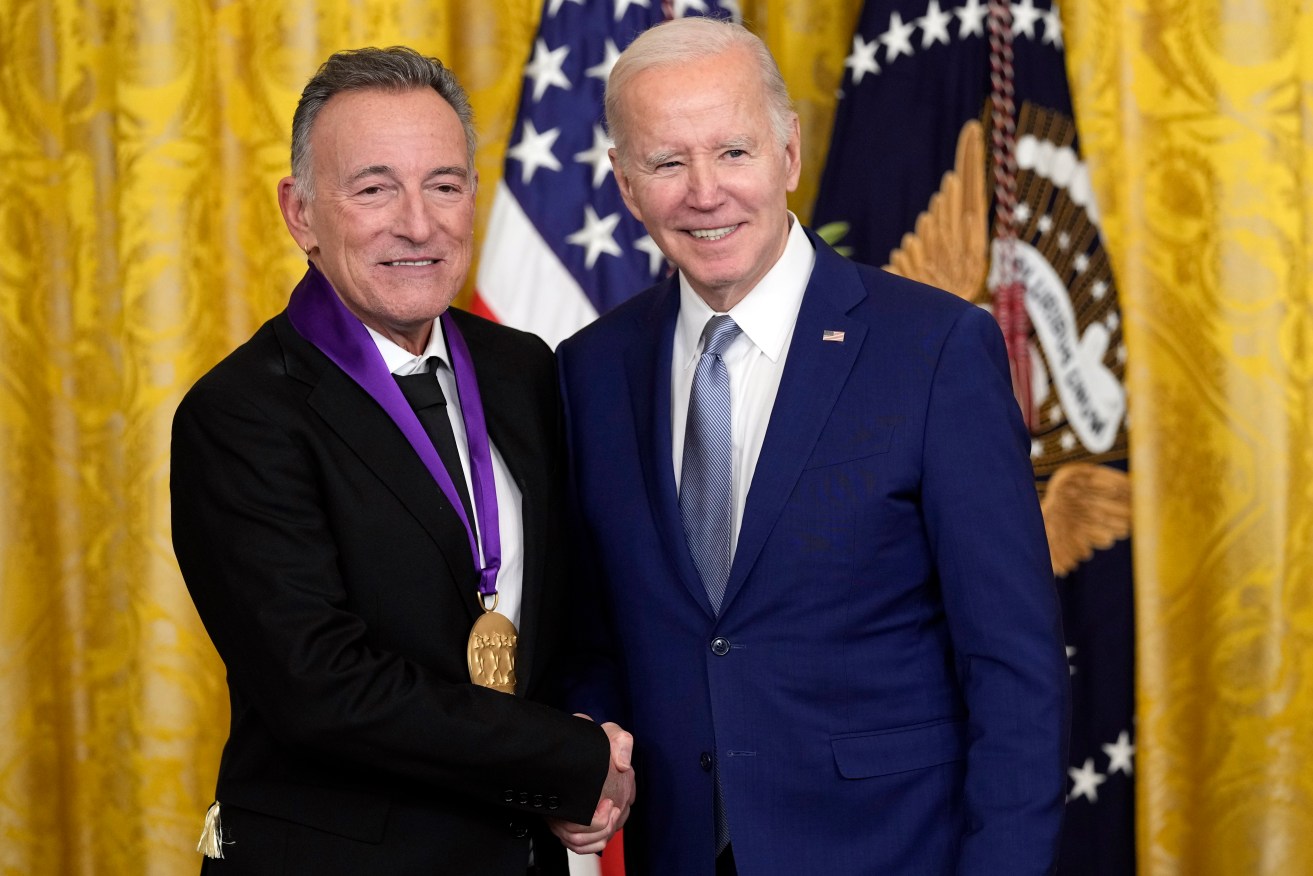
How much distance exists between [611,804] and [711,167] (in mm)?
985

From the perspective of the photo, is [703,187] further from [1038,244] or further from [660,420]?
[1038,244]

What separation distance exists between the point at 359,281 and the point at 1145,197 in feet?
7.18

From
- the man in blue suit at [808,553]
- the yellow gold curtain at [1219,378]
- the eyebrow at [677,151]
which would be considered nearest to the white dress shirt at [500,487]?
the man in blue suit at [808,553]

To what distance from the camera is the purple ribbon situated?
82.0 inches

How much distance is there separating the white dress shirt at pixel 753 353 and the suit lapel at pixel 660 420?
0.02 metres

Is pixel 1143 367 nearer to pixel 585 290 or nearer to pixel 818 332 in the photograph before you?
pixel 585 290

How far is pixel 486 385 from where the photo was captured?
7.59 feet

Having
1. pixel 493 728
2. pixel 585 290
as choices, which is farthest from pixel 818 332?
pixel 585 290

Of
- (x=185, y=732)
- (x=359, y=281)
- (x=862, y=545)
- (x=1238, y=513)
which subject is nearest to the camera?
(x=862, y=545)

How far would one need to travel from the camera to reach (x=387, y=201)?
216cm

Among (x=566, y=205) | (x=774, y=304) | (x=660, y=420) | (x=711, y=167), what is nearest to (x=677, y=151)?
(x=711, y=167)

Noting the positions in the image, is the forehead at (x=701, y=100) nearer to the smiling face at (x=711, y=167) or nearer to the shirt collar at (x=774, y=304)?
the smiling face at (x=711, y=167)

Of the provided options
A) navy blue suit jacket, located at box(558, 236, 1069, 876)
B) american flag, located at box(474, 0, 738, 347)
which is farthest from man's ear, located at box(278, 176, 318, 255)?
american flag, located at box(474, 0, 738, 347)

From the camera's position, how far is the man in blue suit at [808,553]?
194cm
